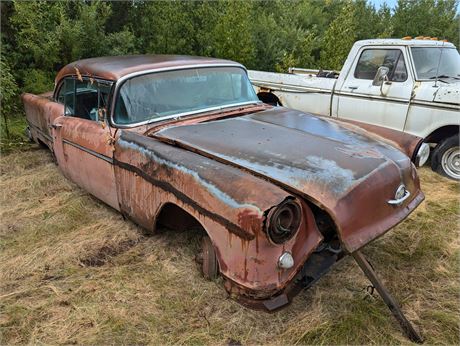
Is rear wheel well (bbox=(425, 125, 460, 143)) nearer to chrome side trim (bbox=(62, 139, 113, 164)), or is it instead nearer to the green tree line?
the green tree line

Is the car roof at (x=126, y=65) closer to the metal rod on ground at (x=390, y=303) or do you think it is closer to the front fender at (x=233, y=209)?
the front fender at (x=233, y=209)

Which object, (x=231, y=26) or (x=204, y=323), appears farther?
(x=231, y=26)

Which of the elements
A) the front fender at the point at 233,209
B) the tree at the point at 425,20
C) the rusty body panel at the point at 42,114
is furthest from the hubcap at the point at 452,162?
the tree at the point at 425,20

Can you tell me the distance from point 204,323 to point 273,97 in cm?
483

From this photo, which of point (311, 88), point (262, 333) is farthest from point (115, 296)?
point (311, 88)

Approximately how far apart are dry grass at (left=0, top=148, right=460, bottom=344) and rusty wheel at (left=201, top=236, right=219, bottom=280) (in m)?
0.06

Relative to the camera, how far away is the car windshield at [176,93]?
341cm

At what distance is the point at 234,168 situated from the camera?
2.58 metres

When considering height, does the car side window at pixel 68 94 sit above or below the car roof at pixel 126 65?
below

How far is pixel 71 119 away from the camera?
13.2 ft

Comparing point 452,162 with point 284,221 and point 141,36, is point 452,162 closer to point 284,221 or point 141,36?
point 284,221

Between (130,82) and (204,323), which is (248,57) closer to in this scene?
(130,82)

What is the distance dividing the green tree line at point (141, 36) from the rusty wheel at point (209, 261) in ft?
14.9

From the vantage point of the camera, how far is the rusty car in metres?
2.29
